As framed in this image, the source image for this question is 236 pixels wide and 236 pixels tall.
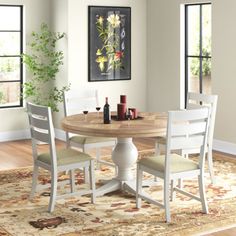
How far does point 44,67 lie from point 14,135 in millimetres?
1139

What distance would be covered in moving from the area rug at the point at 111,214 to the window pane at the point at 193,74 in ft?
8.62

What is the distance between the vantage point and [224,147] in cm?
738

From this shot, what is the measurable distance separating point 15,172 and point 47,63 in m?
2.63

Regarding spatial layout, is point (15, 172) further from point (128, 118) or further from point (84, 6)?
point (84, 6)

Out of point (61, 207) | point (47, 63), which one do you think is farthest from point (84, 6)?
point (61, 207)

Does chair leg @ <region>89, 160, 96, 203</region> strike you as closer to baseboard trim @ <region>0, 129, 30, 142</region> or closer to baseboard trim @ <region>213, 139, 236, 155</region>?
baseboard trim @ <region>213, 139, 236, 155</region>

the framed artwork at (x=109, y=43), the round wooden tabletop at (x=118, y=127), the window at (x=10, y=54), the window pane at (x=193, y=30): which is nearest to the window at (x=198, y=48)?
the window pane at (x=193, y=30)

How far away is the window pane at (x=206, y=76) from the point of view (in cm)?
779

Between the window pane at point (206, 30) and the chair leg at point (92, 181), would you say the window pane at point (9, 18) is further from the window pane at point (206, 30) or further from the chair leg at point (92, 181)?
the chair leg at point (92, 181)

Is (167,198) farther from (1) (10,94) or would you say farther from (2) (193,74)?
(1) (10,94)

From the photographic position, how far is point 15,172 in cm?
623

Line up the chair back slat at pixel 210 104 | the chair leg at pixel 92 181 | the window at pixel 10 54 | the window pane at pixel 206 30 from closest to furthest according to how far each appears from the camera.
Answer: the chair leg at pixel 92 181 → the chair back slat at pixel 210 104 → the window pane at pixel 206 30 → the window at pixel 10 54

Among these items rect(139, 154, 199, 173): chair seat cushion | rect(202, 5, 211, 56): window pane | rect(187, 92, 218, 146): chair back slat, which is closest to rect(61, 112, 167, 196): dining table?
rect(139, 154, 199, 173): chair seat cushion

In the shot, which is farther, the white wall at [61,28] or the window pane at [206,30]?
the white wall at [61,28]
